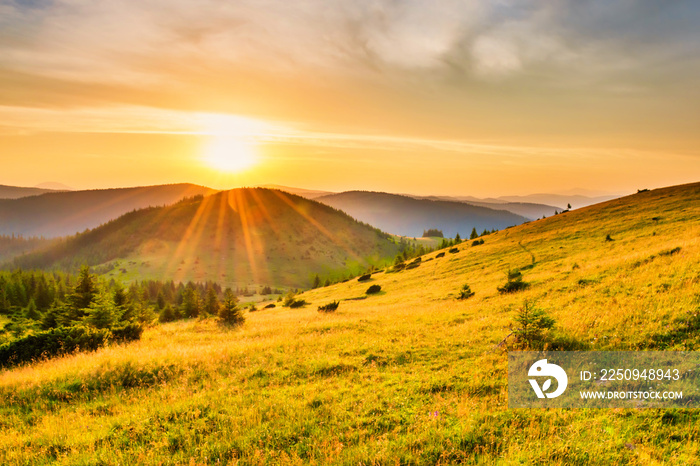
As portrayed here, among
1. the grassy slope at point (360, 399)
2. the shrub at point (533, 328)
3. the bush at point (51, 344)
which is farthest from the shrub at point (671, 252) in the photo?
the bush at point (51, 344)

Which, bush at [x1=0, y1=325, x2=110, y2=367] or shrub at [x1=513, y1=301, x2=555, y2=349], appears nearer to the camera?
shrub at [x1=513, y1=301, x2=555, y2=349]

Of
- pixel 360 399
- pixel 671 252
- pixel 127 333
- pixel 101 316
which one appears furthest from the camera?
pixel 101 316

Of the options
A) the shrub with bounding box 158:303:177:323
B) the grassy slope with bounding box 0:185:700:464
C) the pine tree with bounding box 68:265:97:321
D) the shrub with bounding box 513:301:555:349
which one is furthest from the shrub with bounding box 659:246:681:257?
the shrub with bounding box 158:303:177:323

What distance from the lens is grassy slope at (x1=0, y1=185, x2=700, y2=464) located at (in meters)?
6.07

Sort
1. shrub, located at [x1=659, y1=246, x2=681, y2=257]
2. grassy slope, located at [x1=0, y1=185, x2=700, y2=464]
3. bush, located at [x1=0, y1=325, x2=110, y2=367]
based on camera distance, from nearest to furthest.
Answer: grassy slope, located at [x1=0, y1=185, x2=700, y2=464] → bush, located at [x1=0, y1=325, x2=110, y2=367] → shrub, located at [x1=659, y1=246, x2=681, y2=257]

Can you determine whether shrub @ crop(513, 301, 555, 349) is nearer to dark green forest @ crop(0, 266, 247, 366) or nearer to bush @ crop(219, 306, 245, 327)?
dark green forest @ crop(0, 266, 247, 366)

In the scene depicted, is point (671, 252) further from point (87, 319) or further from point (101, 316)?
point (87, 319)

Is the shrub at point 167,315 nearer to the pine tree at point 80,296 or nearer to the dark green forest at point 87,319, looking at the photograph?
the dark green forest at point 87,319

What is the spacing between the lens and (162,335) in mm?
19438

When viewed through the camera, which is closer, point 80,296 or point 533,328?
point 533,328

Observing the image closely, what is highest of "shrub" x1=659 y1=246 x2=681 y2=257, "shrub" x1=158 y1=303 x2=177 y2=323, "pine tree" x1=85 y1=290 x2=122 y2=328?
"shrub" x1=659 y1=246 x2=681 y2=257

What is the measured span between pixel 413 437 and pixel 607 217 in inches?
2028

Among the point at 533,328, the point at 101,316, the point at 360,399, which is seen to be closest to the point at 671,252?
the point at 533,328

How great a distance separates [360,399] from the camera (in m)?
8.22
